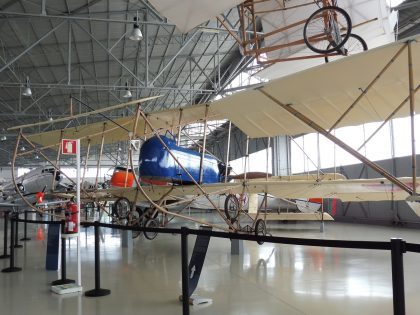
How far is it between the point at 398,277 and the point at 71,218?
4.58 meters

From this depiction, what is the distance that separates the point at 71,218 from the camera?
19.0ft

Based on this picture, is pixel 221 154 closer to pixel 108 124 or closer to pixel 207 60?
pixel 207 60

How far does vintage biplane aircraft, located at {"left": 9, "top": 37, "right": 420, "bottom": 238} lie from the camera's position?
4438 millimetres

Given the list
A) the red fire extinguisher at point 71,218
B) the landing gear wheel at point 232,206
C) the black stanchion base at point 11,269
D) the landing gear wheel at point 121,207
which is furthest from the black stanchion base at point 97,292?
the landing gear wheel at point 232,206

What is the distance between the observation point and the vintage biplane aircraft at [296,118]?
4.44 metres

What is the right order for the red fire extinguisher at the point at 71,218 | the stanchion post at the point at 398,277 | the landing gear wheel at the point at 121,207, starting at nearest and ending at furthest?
the stanchion post at the point at 398,277 → the red fire extinguisher at the point at 71,218 → the landing gear wheel at the point at 121,207

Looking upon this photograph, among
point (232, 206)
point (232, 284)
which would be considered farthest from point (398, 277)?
point (232, 206)

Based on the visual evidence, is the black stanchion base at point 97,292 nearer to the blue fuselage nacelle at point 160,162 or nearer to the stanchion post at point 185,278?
the stanchion post at point 185,278

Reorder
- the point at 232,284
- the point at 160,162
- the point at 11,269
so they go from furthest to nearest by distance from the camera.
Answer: the point at 160,162
the point at 11,269
the point at 232,284

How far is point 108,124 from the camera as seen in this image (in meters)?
8.62

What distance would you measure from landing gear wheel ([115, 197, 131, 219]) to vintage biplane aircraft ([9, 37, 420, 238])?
0.02m

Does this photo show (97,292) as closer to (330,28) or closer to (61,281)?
(61,281)

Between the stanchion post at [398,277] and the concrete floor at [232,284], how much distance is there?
1966 millimetres

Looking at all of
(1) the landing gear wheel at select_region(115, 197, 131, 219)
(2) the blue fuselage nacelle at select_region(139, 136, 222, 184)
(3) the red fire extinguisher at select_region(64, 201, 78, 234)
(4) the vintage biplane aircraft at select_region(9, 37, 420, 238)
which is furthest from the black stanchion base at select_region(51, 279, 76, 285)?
(1) the landing gear wheel at select_region(115, 197, 131, 219)
